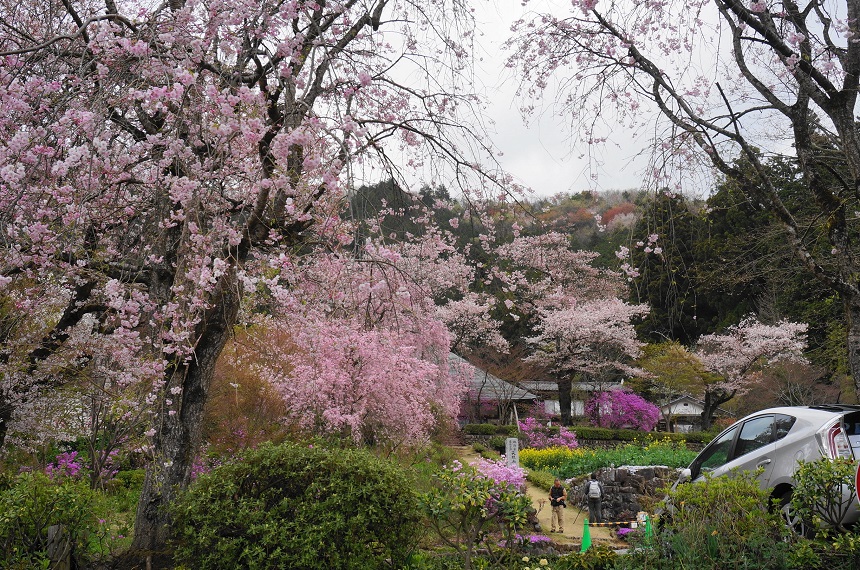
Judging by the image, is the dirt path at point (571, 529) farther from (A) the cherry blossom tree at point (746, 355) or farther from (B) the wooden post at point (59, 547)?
(A) the cherry blossom tree at point (746, 355)

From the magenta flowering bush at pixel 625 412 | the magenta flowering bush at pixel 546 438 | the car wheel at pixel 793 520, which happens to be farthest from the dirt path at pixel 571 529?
the magenta flowering bush at pixel 625 412

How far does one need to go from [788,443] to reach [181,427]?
5.18 metres

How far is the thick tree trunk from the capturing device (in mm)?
5035

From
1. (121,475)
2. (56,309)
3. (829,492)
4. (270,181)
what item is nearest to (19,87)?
(270,181)

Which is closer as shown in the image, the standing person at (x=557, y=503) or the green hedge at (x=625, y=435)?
the standing person at (x=557, y=503)

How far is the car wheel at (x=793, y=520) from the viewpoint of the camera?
3.89 meters

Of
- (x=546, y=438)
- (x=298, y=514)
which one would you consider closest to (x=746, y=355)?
(x=546, y=438)

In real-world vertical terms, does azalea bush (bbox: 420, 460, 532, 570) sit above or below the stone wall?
above

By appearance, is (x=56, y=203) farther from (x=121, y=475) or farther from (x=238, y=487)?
(x=121, y=475)

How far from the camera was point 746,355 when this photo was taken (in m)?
22.5

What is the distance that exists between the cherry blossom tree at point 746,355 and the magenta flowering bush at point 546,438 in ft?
21.5

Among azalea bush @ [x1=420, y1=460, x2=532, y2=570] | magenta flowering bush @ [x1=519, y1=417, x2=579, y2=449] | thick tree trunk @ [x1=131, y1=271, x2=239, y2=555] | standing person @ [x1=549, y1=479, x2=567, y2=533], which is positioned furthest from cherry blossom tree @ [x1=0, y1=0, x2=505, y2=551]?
magenta flowering bush @ [x1=519, y1=417, x2=579, y2=449]

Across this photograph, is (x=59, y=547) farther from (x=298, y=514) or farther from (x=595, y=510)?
(x=595, y=510)

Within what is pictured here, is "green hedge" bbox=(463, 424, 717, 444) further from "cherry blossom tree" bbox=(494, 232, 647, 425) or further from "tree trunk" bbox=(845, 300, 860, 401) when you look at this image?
"tree trunk" bbox=(845, 300, 860, 401)
